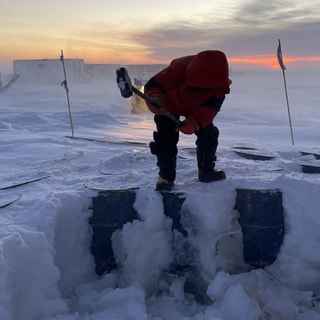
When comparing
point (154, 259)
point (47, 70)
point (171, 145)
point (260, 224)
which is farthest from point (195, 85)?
point (47, 70)

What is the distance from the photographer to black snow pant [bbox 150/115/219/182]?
2.79 metres

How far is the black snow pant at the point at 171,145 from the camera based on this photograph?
2.79 metres

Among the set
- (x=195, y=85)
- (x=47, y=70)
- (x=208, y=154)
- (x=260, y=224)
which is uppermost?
(x=47, y=70)

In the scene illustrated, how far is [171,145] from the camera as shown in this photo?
2.87 metres

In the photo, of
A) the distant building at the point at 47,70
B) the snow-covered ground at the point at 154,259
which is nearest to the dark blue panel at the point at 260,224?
the snow-covered ground at the point at 154,259

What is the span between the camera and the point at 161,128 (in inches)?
110

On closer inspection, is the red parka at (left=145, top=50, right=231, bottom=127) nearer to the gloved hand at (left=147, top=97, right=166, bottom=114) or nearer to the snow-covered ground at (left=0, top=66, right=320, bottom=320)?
the gloved hand at (left=147, top=97, right=166, bottom=114)

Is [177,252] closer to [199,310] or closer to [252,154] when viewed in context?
[199,310]

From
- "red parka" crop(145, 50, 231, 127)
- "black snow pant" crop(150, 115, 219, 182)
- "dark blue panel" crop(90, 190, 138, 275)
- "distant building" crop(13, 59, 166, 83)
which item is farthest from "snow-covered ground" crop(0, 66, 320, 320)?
"distant building" crop(13, 59, 166, 83)

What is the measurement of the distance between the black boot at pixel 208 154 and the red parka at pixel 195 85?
21 centimetres

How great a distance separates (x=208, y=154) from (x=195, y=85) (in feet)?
2.16

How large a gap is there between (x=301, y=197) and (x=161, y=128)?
1277mm

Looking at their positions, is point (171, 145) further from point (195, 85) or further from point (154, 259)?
point (154, 259)

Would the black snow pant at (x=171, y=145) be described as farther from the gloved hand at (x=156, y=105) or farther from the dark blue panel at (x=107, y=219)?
the dark blue panel at (x=107, y=219)
